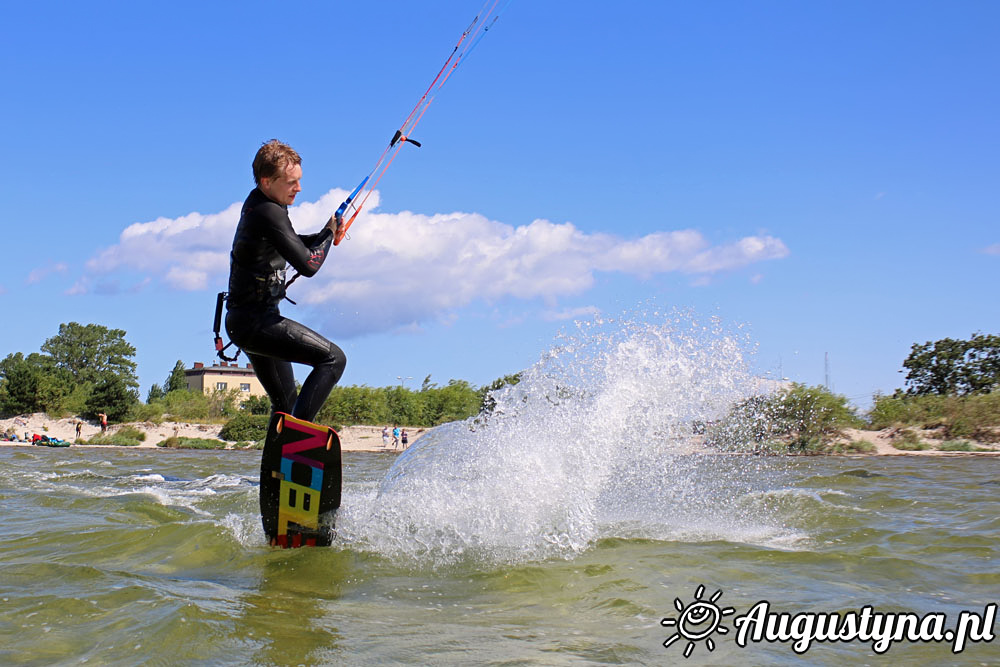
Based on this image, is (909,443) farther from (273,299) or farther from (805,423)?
(273,299)

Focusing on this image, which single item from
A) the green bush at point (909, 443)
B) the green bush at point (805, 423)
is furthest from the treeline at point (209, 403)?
the green bush at point (909, 443)

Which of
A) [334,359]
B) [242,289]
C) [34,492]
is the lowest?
[34,492]

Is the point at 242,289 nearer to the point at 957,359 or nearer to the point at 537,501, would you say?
the point at 537,501

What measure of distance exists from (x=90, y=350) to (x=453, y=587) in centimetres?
10146

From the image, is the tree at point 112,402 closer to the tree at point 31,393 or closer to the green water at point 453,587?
the tree at point 31,393

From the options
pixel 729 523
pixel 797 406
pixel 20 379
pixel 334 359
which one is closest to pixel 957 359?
pixel 797 406

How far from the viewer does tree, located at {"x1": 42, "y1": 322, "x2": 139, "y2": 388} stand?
9394 cm

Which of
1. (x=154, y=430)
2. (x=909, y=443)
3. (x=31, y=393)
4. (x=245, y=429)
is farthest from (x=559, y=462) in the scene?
(x=31, y=393)

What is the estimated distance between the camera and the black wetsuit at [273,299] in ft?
16.7

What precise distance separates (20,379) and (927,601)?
213 ft

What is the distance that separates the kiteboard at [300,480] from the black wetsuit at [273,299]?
140 millimetres

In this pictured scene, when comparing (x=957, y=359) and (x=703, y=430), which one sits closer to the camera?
(x=703, y=430)

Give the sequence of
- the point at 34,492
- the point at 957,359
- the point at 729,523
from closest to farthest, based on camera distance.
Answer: the point at 729,523
the point at 34,492
the point at 957,359

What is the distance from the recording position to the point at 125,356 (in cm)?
9562
